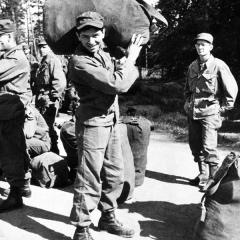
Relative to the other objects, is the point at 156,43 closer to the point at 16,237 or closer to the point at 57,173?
the point at 57,173

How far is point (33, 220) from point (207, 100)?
8.99 ft

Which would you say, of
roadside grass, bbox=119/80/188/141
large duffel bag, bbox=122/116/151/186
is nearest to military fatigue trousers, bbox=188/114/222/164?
large duffel bag, bbox=122/116/151/186

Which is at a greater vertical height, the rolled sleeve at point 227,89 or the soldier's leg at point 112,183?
the rolled sleeve at point 227,89

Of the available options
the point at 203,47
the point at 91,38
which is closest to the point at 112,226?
the point at 91,38

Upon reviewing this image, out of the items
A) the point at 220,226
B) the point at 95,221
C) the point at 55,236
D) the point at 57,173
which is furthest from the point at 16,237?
the point at 220,226

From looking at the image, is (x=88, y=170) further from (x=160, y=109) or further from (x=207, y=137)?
(x=160, y=109)

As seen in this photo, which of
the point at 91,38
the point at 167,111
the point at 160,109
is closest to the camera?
the point at 91,38

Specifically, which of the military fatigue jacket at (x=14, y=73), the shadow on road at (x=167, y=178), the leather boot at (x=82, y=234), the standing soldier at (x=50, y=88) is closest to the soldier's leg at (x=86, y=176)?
the leather boot at (x=82, y=234)

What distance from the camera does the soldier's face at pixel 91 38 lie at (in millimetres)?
3748

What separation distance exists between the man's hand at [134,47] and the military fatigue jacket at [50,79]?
3.81 meters

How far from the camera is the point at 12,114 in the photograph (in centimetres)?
493

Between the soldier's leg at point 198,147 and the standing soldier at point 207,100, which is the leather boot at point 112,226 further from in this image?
the soldier's leg at point 198,147

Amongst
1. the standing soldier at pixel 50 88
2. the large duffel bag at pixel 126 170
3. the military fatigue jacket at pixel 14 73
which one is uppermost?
the military fatigue jacket at pixel 14 73

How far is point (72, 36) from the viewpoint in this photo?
13.5 feet
